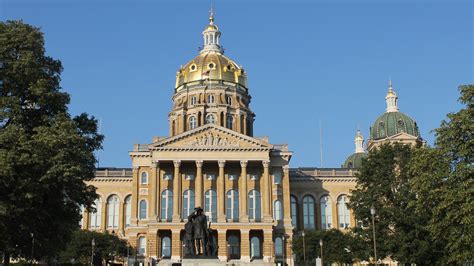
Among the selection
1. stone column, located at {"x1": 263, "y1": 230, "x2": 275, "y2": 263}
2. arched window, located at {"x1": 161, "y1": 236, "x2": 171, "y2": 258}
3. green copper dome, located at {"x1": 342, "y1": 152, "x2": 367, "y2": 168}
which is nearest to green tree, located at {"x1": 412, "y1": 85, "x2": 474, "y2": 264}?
stone column, located at {"x1": 263, "y1": 230, "x2": 275, "y2": 263}

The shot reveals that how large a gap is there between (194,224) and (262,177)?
48.5 meters

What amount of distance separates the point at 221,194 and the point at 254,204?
18.1ft

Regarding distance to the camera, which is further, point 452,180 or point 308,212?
point 308,212

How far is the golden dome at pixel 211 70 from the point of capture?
104 m

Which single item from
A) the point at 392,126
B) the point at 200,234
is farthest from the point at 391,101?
the point at 200,234

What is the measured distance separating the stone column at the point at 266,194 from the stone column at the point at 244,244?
3.20 meters

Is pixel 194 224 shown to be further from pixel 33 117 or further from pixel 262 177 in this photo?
pixel 262 177

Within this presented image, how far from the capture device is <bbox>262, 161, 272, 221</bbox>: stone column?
266 ft

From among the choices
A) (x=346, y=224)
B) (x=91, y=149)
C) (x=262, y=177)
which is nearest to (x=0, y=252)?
(x=91, y=149)

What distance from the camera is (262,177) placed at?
83.8 metres

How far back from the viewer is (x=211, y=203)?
8306cm

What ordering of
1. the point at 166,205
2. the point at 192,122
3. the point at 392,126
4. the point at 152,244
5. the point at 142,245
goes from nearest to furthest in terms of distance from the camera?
the point at 152,244 < the point at 166,205 < the point at 142,245 < the point at 192,122 < the point at 392,126

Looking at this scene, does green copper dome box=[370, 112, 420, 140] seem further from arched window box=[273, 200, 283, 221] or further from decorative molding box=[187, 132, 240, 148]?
decorative molding box=[187, 132, 240, 148]

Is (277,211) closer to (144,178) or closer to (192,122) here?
(144,178)
